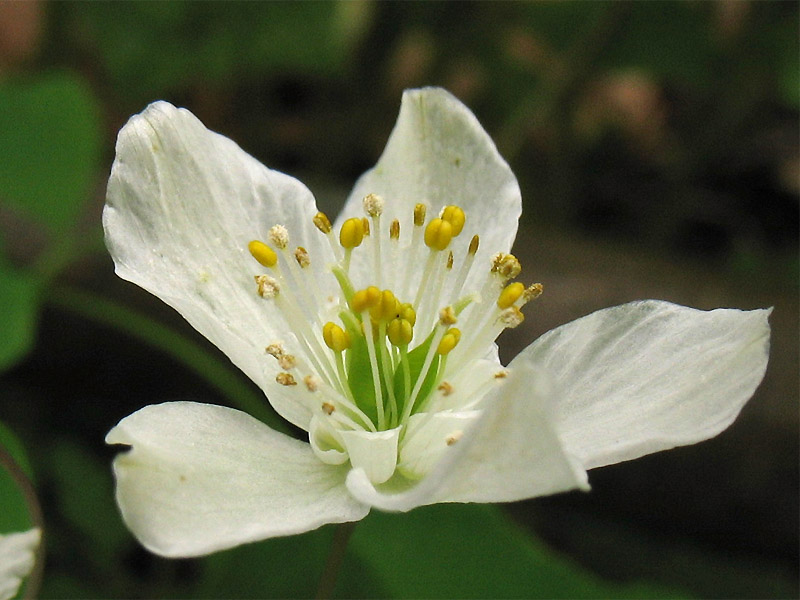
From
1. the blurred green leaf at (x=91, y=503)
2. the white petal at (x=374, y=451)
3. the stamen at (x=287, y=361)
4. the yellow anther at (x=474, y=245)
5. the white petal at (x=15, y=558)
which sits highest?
the yellow anther at (x=474, y=245)

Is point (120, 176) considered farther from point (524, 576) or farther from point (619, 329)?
point (524, 576)

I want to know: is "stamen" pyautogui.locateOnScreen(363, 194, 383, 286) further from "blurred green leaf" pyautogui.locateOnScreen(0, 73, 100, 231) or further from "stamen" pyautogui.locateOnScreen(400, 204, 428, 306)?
"blurred green leaf" pyautogui.locateOnScreen(0, 73, 100, 231)

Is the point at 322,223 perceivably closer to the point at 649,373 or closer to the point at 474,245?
the point at 474,245

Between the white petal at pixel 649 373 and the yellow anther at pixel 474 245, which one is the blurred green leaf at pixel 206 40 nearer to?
the yellow anther at pixel 474 245

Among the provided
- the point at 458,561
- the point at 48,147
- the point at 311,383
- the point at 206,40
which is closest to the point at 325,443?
the point at 311,383

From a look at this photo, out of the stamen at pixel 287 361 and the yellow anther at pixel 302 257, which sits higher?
the yellow anther at pixel 302 257

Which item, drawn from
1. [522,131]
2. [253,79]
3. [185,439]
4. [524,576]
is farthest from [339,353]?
[253,79]

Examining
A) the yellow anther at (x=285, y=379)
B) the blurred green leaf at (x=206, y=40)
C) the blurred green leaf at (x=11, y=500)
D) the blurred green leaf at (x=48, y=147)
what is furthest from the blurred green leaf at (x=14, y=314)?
the blurred green leaf at (x=206, y=40)

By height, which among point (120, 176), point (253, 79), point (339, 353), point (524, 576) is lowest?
point (524, 576)
